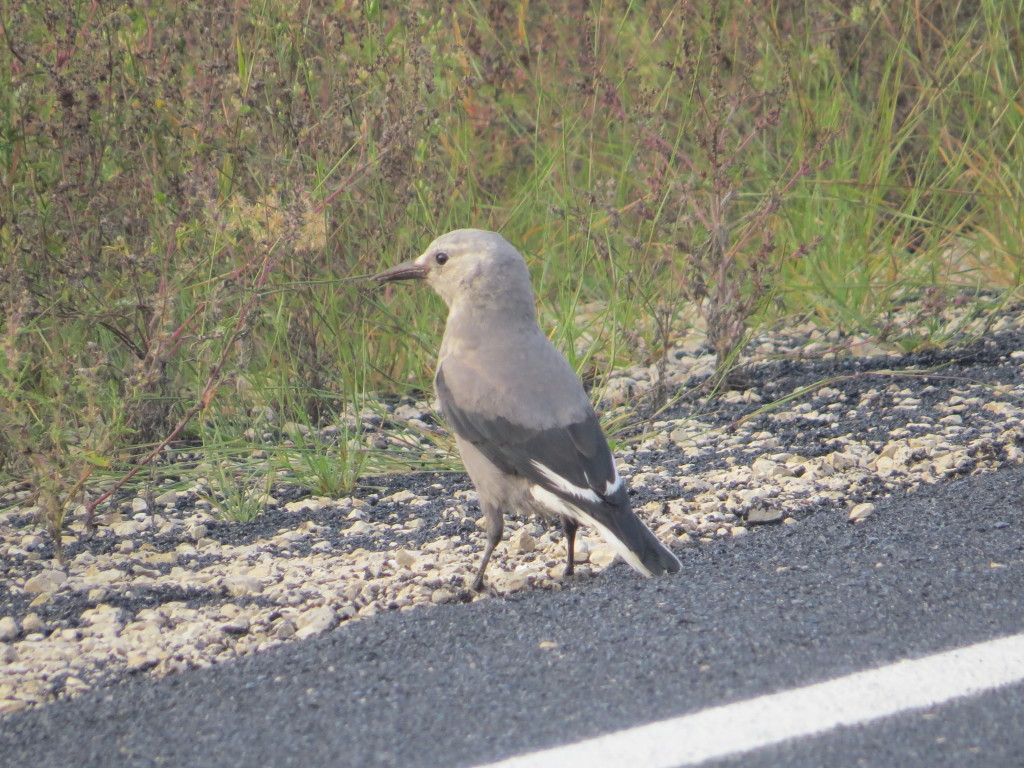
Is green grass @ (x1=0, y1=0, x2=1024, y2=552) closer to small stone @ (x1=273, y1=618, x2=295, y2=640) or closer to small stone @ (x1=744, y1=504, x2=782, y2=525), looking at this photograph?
small stone @ (x1=273, y1=618, x2=295, y2=640)

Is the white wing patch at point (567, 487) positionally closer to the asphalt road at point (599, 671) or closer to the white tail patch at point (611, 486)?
the white tail patch at point (611, 486)

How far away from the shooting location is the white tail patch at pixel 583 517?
3.40 m

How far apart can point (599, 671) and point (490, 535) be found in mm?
949

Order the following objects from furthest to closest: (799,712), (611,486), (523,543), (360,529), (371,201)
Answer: (371,201), (360,529), (523,543), (611,486), (799,712)

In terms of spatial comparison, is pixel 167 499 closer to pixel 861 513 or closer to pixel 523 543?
pixel 523 543

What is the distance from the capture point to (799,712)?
253cm

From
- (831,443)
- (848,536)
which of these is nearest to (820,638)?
(848,536)

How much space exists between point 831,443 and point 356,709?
2388 millimetres

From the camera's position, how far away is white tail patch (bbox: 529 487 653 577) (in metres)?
3.40

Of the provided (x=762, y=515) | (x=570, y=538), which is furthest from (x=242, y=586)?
(x=762, y=515)

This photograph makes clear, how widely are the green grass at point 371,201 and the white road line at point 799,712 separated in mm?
1915

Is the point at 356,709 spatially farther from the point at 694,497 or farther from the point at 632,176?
the point at 632,176

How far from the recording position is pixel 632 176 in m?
6.40

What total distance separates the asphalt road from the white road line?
4 centimetres
